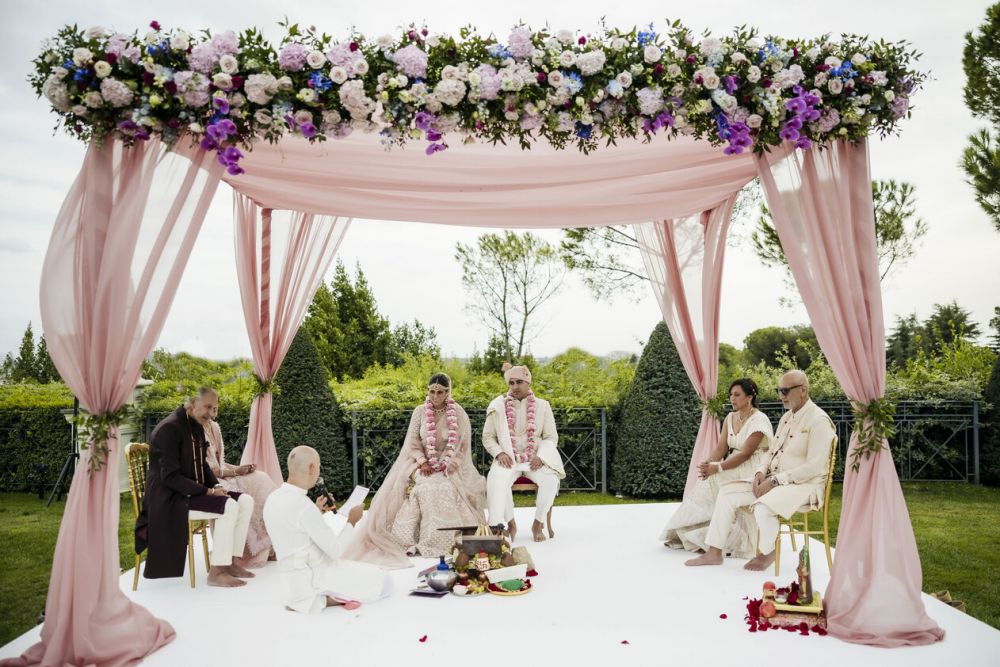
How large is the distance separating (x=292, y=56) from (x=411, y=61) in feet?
2.00

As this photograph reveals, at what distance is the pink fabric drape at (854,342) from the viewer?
13.0 feet

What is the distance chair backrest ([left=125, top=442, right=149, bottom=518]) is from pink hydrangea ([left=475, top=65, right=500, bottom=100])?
137 inches

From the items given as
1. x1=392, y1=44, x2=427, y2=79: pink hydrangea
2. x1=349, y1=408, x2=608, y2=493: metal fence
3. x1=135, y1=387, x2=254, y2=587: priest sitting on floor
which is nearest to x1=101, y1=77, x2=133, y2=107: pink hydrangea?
x1=392, y1=44, x2=427, y2=79: pink hydrangea

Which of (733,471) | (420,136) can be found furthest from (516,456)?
(420,136)

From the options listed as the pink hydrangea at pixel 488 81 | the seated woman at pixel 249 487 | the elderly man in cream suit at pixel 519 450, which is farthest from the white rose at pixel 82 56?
the elderly man in cream suit at pixel 519 450

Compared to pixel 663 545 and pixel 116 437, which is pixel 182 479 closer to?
pixel 116 437

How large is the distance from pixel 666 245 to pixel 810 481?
2.60 m

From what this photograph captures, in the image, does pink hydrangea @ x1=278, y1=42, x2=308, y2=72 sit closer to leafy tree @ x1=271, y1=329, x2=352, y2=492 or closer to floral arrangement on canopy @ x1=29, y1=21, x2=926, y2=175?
floral arrangement on canopy @ x1=29, y1=21, x2=926, y2=175

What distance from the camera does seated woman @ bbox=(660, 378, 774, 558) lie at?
19.1ft

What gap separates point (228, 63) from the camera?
3.84m

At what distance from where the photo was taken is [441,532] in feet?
19.4

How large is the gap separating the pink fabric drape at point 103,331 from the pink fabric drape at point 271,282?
226 centimetres

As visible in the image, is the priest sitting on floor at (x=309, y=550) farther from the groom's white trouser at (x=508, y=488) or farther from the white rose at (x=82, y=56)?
the white rose at (x=82, y=56)

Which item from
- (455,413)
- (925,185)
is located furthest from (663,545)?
(925,185)
